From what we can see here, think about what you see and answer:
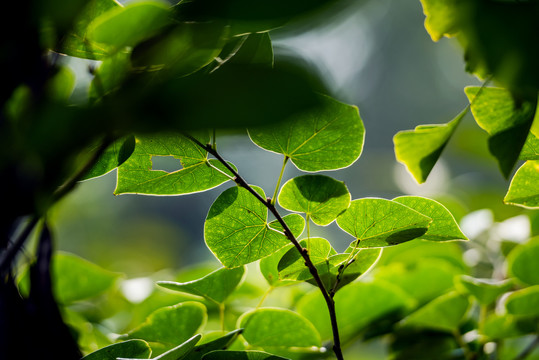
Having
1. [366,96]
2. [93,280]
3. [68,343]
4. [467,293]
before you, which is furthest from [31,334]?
[366,96]

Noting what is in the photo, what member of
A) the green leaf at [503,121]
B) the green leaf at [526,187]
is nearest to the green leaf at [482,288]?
the green leaf at [526,187]

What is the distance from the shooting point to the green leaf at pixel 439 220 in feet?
1.25

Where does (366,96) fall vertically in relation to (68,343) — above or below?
below

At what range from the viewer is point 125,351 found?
37cm

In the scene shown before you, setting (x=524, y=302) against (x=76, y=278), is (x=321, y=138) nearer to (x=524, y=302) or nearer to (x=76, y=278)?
(x=524, y=302)

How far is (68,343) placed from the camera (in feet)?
0.98

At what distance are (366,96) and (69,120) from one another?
44.1ft

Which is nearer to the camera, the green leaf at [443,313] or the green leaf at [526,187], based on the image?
the green leaf at [526,187]

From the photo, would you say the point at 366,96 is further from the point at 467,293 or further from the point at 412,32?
the point at 467,293

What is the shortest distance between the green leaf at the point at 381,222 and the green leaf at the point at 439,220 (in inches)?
1.1

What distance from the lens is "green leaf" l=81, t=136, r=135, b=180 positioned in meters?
0.34

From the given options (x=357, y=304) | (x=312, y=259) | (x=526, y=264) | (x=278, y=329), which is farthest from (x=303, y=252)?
(x=526, y=264)

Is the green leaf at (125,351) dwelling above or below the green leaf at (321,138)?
below

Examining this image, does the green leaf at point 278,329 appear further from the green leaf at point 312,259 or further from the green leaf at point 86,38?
the green leaf at point 86,38
